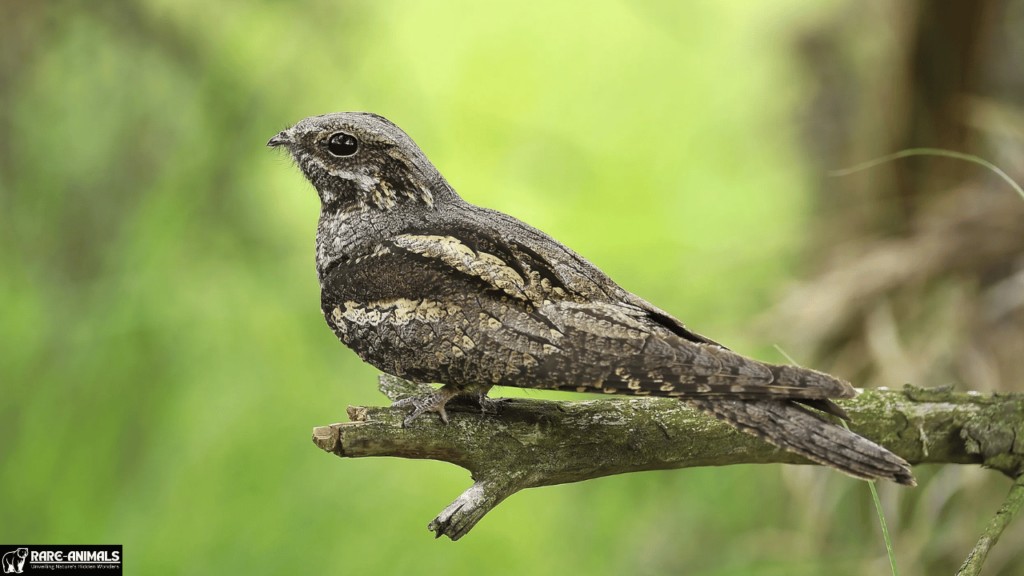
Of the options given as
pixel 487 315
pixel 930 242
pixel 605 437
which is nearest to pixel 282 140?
pixel 487 315

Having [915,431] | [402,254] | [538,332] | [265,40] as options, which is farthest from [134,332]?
[915,431]

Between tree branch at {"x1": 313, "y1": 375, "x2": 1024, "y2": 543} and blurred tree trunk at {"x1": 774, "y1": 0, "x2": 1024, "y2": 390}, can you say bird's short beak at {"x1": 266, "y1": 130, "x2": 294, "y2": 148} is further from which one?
blurred tree trunk at {"x1": 774, "y1": 0, "x2": 1024, "y2": 390}

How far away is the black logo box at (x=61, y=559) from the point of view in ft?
9.14

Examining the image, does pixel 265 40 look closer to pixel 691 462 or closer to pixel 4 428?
pixel 4 428

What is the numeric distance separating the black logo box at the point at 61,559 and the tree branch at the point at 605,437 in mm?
1542

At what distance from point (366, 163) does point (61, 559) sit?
2.17m

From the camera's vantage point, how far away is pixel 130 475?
3.52 meters

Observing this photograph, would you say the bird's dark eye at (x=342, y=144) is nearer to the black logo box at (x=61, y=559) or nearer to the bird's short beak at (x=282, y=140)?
the bird's short beak at (x=282, y=140)

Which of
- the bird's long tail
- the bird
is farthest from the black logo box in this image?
the bird's long tail

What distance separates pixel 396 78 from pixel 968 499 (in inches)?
150

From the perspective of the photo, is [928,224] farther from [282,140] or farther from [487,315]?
[282,140]

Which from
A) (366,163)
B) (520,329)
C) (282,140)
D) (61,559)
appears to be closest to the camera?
(520,329)

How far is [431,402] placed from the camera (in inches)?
77.0

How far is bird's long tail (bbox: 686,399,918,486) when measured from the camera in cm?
150
